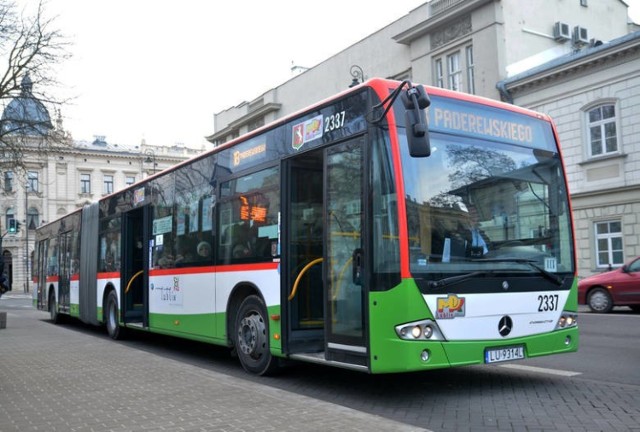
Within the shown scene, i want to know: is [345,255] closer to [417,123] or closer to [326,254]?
[326,254]

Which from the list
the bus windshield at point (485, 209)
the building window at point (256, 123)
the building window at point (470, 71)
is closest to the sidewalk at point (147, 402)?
the bus windshield at point (485, 209)

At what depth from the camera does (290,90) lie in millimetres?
40906

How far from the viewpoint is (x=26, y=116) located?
74.6ft

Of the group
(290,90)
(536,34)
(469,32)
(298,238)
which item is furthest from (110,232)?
(290,90)

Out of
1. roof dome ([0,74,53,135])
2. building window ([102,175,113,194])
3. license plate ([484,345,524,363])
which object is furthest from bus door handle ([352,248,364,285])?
building window ([102,175,113,194])

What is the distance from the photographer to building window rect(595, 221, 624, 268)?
23.3 meters

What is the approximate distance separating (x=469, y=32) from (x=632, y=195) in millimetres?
10214

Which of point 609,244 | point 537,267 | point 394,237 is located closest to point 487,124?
point 537,267

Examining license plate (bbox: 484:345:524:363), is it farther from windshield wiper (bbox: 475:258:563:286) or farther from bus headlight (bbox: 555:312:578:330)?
windshield wiper (bbox: 475:258:563:286)

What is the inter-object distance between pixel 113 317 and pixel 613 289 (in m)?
12.3

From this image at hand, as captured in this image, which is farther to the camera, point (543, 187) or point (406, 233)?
point (543, 187)

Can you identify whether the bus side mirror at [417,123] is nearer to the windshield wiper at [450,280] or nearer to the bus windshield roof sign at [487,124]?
the bus windshield roof sign at [487,124]

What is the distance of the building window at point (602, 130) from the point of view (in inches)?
941

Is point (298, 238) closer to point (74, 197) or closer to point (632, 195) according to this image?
point (632, 195)
